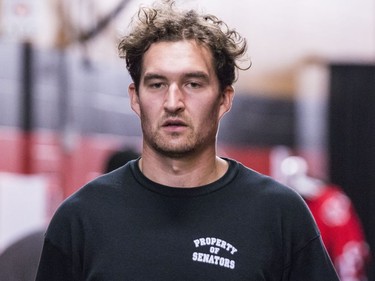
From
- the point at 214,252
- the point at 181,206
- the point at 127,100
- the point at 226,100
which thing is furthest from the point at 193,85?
the point at 127,100

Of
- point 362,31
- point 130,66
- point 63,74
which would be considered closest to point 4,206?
point 63,74

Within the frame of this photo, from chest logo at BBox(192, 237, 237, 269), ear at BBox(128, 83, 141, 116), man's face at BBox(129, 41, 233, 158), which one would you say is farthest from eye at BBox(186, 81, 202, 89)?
chest logo at BBox(192, 237, 237, 269)

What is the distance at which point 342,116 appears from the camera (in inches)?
397

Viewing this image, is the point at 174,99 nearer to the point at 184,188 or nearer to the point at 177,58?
the point at 177,58

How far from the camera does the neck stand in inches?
102

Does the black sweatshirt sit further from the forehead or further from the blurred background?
the blurred background

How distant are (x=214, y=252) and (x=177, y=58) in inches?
17.0

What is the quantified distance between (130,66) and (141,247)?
1.41ft

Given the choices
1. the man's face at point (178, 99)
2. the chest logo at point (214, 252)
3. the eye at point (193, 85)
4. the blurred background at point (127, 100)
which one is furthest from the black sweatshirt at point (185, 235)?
the blurred background at point (127, 100)

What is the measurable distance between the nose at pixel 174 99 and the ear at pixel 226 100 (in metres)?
0.14

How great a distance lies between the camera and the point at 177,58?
8.41ft

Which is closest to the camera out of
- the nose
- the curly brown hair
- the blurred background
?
the nose

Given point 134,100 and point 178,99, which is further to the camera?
point 134,100

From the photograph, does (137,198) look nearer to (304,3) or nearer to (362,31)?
(304,3)
